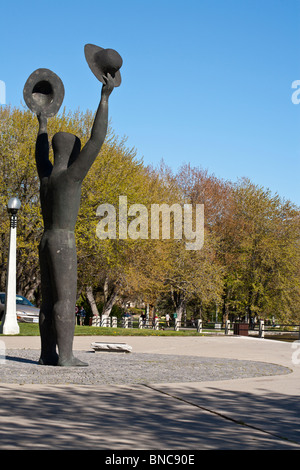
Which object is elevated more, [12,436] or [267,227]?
[267,227]

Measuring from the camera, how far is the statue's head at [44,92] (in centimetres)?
1151

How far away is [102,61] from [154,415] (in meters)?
6.45

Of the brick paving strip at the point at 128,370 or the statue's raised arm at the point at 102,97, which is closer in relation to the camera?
the brick paving strip at the point at 128,370

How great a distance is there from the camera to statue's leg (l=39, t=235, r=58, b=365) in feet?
34.3

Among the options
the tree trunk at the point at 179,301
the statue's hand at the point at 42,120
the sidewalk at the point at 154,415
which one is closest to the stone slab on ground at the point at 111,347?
the sidewalk at the point at 154,415

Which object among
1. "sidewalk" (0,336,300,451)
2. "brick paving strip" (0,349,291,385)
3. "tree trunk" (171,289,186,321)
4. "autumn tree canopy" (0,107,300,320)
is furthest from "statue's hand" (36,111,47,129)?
"tree trunk" (171,289,186,321)

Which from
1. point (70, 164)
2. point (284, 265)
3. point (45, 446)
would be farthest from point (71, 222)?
point (284, 265)

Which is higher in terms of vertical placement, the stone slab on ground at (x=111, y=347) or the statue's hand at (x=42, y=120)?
the statue's hand at (x=42, y=120)

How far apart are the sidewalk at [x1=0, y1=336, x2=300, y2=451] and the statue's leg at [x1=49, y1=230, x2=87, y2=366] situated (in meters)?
0.88

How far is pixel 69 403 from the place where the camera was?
6754mm

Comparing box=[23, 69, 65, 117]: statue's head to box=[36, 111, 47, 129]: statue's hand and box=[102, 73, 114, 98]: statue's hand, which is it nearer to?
box=[36, 111, 47, 129]: statue's hand

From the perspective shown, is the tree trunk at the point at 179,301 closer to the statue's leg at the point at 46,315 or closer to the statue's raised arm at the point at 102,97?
the statue's leg at the point at 46,315
